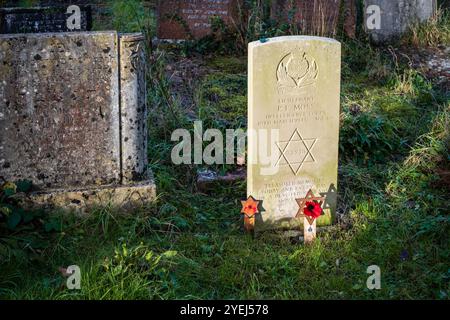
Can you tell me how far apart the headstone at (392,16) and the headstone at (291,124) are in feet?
13.3

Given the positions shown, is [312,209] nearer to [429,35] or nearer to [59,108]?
[59,108]

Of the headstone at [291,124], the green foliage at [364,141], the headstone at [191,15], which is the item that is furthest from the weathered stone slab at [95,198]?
the headstone at [191,15]

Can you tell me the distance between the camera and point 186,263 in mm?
4305

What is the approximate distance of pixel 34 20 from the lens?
23.4 feet

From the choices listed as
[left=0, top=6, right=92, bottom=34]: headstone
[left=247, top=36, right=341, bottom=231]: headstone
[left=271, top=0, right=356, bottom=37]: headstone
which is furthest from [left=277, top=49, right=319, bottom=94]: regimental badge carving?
[left=271, top=0, right=356, bottom=37]: headstone

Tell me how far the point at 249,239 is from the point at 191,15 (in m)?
4.55

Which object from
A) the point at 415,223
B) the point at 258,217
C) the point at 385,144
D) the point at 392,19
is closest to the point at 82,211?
the point at 258,217

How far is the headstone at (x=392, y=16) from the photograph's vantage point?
837cm

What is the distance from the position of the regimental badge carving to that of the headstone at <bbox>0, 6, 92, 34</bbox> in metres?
3.42

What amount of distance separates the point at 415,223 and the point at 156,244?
5.94 ft

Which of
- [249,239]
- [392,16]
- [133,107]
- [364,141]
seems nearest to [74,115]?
[133,107]

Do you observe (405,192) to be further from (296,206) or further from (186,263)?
(186,263)

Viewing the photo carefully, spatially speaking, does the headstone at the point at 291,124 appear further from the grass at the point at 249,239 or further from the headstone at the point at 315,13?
the headstone at the point at 315,13

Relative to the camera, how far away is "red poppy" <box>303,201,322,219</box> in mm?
4594
